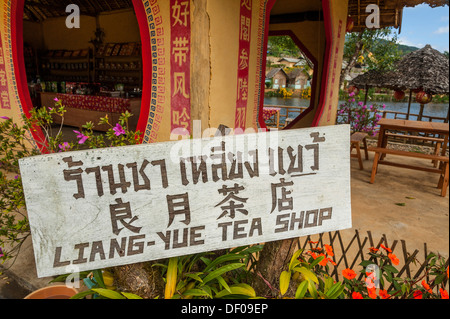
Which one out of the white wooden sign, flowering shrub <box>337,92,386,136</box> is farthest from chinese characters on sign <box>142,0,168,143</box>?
flowering shrub <box>337,92,386,136</box>

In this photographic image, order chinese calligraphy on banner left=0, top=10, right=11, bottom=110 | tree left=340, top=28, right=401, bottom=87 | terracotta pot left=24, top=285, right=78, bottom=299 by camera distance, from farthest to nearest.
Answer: tree left=340, top=28, right=401, bottom=87 < chinese calligraphy on banner left=0, top=10, right=11, bottom=110 < terracotta pot left=24, top=285, right=78, bottom=299

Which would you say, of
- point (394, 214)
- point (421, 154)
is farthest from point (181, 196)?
point (421, 154)

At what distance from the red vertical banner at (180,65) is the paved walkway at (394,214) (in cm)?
172

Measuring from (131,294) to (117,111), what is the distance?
16.4ft

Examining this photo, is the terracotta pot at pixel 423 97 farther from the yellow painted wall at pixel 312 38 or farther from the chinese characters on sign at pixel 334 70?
the chinese characters on sign at pixel 334 70

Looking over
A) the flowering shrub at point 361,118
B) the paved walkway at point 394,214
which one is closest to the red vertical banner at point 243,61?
the paved walkway at point 394,214

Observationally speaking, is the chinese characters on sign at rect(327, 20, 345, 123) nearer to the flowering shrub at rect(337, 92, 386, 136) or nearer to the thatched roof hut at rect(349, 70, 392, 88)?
the flowering shrub at rect(337, 92, 386, 136)

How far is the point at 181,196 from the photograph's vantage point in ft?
3.88

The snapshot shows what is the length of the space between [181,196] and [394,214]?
312 cm

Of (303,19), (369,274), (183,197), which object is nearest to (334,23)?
(303,19)

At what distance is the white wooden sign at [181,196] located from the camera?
3.56 ft

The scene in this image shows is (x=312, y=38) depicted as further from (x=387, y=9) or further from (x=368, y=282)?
(x=368, y=282)

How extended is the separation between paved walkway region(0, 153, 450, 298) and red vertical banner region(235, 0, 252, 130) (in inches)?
64.1

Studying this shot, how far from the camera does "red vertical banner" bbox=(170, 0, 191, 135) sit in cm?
263
